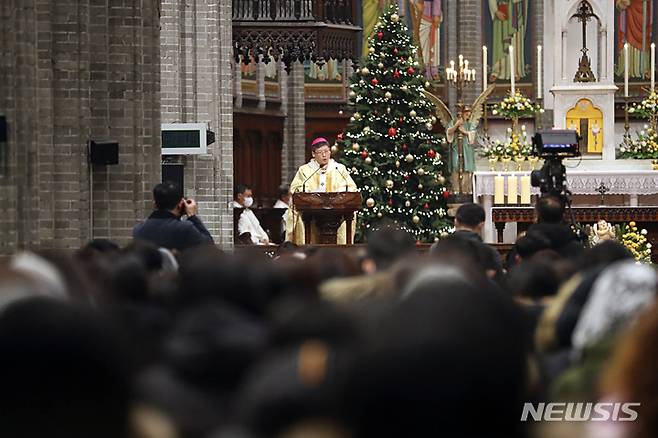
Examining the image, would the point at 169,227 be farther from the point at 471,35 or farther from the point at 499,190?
the point at 471,35

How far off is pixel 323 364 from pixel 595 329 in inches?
76.3

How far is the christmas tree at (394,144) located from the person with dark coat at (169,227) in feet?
56.9

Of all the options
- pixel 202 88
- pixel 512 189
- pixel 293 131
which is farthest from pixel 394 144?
pixel 293 131

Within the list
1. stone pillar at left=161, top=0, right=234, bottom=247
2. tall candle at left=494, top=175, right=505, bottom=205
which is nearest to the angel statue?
tall candle at left=494, top=175, right=505, bottom=205

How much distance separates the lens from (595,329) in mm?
6129

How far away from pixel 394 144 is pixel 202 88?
487 cm

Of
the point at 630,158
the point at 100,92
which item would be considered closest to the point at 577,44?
the point at 630,158

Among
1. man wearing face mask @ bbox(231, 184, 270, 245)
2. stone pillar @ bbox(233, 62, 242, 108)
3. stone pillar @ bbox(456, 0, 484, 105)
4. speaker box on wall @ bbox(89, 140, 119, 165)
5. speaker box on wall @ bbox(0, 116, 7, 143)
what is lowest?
man wearing face mask @ bbox(231, 184, 270, 245)

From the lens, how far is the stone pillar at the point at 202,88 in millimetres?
27062

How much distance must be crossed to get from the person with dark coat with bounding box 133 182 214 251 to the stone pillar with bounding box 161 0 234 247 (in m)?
13.5

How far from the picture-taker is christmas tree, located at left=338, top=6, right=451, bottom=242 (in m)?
31.0

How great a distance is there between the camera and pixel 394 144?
31.3m

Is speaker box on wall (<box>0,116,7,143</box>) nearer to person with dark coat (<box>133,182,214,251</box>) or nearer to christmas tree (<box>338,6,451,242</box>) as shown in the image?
person with dark coat (<box>133,182,214,251</box>)

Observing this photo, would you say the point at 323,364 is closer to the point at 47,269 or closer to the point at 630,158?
the point at 47,269
